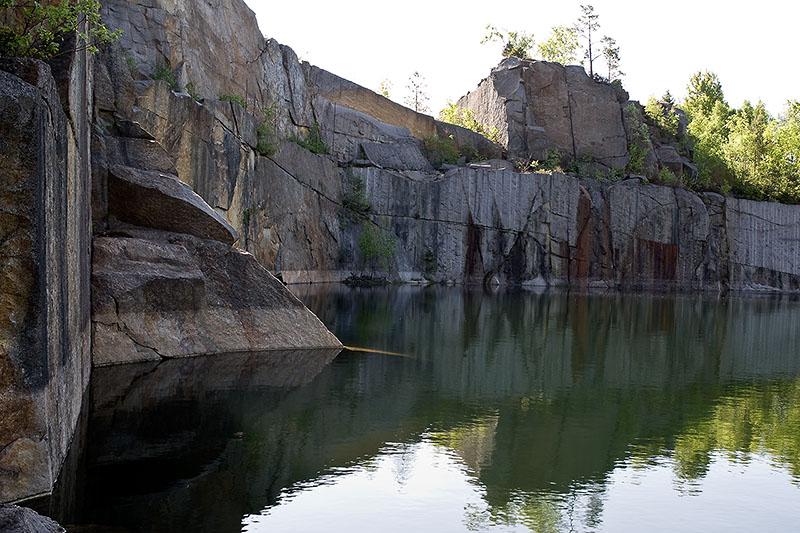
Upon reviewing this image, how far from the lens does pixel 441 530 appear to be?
6.76m

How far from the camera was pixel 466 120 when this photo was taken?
6259cm

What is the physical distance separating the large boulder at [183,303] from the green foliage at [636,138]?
46007 mm

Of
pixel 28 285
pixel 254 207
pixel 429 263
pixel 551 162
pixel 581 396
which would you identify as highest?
pixel 551 162

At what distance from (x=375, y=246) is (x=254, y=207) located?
12.5 metres

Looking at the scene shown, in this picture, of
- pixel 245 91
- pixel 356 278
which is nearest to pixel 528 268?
pixel 356 278

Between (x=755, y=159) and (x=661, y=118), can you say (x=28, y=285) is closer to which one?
(x=661, y=118)

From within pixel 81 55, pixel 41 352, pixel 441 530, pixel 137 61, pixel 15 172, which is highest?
pixel 137 61

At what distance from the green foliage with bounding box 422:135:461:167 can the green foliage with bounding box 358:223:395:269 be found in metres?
9.58

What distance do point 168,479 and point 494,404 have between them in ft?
19.2

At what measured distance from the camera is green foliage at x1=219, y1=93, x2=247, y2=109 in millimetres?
33281

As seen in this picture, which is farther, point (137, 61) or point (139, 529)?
point (137, 61)

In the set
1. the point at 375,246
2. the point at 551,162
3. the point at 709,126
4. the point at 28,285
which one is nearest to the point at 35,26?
the point at 28,285

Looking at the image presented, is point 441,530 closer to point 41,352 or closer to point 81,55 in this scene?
point 41,352

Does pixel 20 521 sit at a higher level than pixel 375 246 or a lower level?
lower
